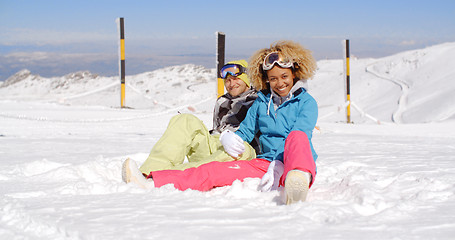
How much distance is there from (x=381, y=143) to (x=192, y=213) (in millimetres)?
4571

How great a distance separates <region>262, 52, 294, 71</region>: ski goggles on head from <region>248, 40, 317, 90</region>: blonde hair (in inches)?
1.3

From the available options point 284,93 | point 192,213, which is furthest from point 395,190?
point 192,213

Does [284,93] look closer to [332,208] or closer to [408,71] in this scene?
[332,208]

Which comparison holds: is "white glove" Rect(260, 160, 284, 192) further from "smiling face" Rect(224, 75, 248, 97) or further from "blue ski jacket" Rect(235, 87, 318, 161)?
"smiling face" Rect(224, 75, 248, 97)

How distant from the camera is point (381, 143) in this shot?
6098 mm

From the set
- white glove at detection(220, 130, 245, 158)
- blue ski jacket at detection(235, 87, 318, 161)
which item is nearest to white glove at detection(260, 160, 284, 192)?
blue ski jacket at detection(235, 87, 318, 161)

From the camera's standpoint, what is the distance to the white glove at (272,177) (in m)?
2.65

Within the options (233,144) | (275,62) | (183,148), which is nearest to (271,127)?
(233,144)

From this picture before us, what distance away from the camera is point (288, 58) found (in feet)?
10.2

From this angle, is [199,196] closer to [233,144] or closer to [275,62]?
[233,144]

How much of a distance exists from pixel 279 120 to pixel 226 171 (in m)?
0.52

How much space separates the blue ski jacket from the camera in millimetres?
2914

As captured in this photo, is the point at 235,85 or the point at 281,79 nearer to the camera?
the point at 281,79

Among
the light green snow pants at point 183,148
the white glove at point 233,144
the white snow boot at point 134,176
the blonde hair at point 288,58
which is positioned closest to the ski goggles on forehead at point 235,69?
the blonde hair at point 288,58
